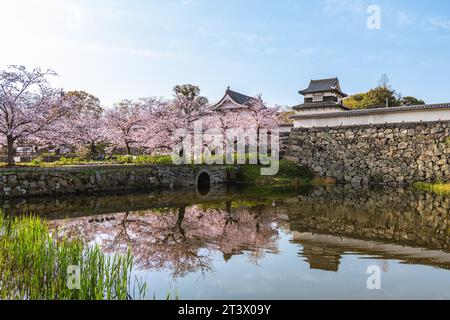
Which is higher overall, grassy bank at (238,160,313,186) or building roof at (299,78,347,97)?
building roof at (299,78,347,97)

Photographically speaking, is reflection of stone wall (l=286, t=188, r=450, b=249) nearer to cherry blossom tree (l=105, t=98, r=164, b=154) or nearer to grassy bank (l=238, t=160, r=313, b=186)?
grassy bank (l=238, t=160, r=313, b=186)

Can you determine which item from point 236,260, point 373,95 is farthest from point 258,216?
point 373,95

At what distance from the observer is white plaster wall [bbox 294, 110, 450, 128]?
80.2ft

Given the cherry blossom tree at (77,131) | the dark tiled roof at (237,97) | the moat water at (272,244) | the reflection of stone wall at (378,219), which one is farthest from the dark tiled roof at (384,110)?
the cherry blossom tree at (77,131)

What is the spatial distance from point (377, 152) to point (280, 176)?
771 cm

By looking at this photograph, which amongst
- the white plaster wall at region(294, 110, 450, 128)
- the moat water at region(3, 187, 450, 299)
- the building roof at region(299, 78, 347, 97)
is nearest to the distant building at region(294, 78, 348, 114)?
the building roof at region(299, 78, 347, 97)

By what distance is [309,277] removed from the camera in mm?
5980

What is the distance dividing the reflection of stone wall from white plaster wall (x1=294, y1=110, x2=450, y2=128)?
397 inches

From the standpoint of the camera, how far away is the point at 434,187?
22.7m

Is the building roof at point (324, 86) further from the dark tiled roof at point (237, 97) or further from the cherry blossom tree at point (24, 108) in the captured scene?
the cherry blossom tree at point (24, 108)

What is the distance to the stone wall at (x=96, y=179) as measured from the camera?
52.5ft

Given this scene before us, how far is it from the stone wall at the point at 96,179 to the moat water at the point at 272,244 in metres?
1.50

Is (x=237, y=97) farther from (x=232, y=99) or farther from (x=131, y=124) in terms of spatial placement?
(x=131, y=124)

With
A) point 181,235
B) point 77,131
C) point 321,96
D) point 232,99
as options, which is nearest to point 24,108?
point 77,131
